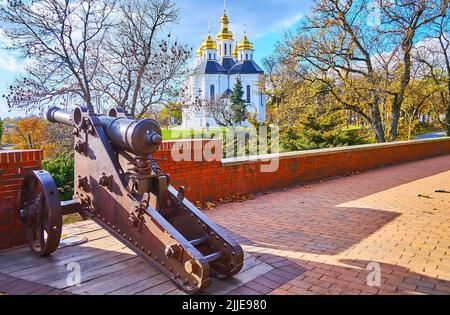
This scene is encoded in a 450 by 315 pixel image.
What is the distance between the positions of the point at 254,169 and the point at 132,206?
405 centimetres

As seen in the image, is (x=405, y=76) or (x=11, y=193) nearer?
(x=11, y=193)

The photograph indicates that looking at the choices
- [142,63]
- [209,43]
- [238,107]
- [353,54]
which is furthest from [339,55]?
[209,43]

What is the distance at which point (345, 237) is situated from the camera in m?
4.20

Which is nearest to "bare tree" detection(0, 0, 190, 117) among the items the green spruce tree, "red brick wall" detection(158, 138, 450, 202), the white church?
"red brick wall" detection(158, 138, 450, 202)

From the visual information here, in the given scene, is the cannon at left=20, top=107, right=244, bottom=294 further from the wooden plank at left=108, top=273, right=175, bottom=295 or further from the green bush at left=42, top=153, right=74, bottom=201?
the green bush at left=42, top=153, right=74, bottom=201

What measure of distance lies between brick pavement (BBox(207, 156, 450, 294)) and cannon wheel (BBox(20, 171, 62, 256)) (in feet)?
5.23

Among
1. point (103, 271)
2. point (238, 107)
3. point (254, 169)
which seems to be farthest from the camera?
point (238, 107)

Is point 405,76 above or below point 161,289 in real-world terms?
above

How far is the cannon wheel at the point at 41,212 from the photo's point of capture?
3.15 meters

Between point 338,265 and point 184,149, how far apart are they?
9.28 feet

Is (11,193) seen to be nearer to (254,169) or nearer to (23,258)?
(23,258)

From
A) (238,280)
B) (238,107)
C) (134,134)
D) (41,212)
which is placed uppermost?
(238,107)

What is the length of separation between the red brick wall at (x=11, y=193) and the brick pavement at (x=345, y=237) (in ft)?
7.34

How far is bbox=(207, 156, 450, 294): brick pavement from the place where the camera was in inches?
117
